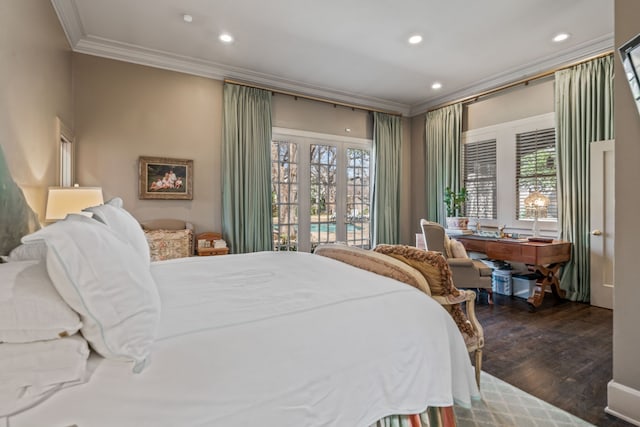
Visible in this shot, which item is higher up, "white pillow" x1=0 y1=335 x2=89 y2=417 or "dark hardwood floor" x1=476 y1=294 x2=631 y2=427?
"white pillow" x1=0 y1=335 x2=89 y2=417

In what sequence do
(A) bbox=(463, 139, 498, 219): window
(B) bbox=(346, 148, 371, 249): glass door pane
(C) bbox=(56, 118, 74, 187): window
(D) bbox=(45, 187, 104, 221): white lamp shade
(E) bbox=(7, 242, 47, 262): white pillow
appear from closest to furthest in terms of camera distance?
(E) bbox=(7, 242, 47, 262): white pillow → (D) bbox=(45, 187, 104, 221): white lamp shade → (C) bbox=(56, 118, 74, 187): window → (A) bbox=(463, 139, 498, 219): window → (B) bbox=(346, 148, 371, 249): glass door pane

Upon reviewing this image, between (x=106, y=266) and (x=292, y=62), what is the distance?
12.4ft

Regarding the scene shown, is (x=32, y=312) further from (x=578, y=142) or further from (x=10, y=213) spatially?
(x=578, y=142)

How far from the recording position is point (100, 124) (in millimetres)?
3607

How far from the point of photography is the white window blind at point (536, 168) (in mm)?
4078

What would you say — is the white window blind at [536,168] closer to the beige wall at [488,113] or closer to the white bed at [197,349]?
the beige wall at [488,113]

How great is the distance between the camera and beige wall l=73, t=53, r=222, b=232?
3.56 metres

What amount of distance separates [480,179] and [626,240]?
328 cm

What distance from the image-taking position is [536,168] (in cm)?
423

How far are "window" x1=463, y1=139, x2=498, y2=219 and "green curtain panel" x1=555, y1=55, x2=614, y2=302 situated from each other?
91cm

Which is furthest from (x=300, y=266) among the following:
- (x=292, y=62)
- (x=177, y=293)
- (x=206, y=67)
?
(x=206, y=67)

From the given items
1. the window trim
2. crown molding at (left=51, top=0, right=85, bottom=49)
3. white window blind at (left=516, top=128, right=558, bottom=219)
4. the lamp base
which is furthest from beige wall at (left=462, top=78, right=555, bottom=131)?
the window trim

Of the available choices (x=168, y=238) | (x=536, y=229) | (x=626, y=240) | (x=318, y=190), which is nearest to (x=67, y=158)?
(x=168, y=238)

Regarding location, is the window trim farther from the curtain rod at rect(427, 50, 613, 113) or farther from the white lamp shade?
the curtain rod at rect(427, 50, 613, 113)
